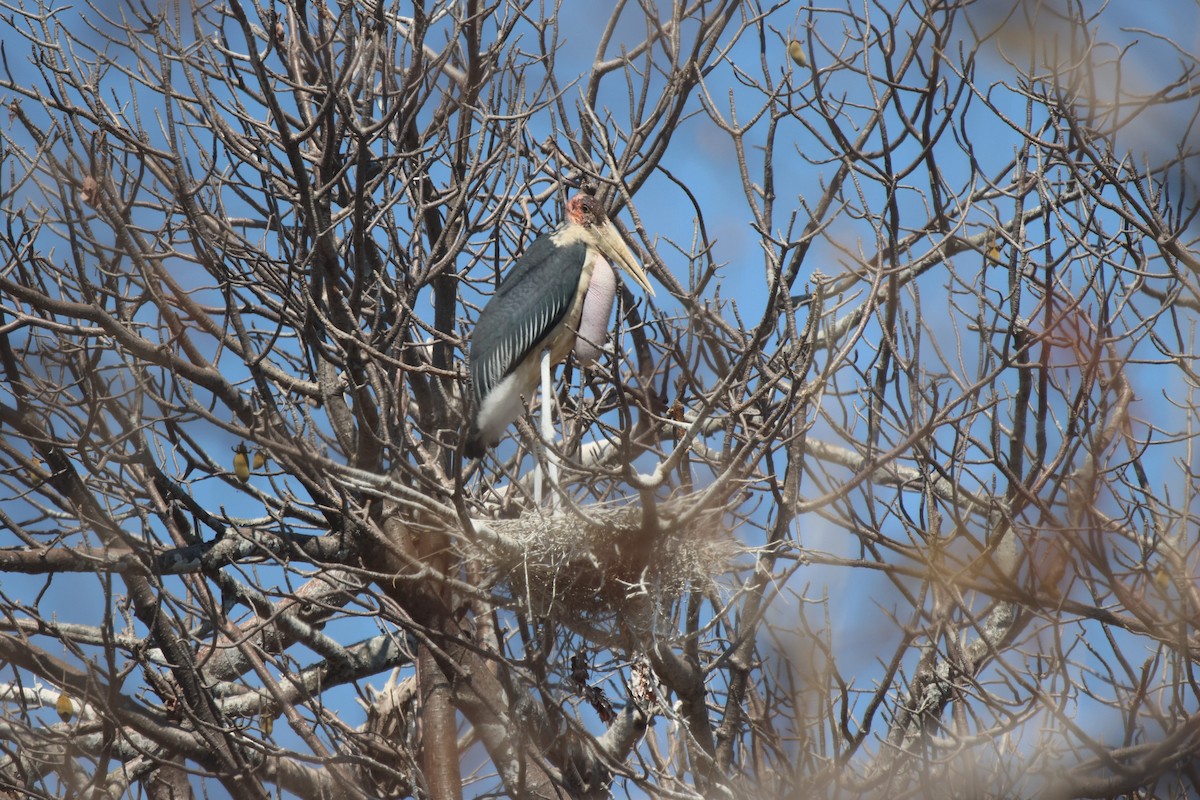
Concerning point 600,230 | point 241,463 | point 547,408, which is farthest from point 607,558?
point 600,230

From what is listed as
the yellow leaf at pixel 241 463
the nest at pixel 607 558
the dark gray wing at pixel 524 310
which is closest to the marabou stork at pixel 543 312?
the dark gray wing at pixel 524 310

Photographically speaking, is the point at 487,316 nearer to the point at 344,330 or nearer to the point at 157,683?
the point at 344,330

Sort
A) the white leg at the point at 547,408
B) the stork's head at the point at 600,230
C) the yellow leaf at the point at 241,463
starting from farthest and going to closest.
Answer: the stork's head at the point at 600,230, the white leg at the point at 547,408, the yellow leaf at the point at 241,463

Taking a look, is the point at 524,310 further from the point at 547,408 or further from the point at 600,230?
the point at 600,230

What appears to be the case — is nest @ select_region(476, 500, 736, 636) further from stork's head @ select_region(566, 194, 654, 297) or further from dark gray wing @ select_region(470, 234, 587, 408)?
stork's head @ select_region(566, 194, 654, 297)

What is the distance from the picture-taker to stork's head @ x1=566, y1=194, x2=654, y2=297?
626cm

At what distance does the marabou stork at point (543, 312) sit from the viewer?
583 cm

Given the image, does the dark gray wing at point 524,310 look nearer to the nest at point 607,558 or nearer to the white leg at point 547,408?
the white leg at point 547,408

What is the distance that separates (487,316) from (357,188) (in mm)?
1439

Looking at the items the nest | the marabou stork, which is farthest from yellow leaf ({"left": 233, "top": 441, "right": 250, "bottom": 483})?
the marabou stork

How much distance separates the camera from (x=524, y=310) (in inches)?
235

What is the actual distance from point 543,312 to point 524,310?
90 millimetres

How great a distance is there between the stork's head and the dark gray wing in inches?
5.3

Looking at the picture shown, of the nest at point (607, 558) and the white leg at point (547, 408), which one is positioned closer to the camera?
the nest at point (607, 558)
